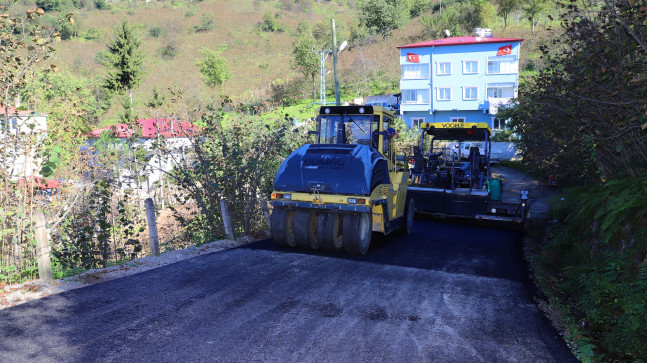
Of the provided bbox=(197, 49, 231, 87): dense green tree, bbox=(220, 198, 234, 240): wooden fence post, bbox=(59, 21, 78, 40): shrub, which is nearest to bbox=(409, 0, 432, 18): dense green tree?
bbox=(197, 49, 231, 87): dense green tree

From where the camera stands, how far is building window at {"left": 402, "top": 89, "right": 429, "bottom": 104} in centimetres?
5000

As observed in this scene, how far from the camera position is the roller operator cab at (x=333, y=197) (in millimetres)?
9281

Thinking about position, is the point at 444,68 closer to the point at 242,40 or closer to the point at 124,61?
the point at 124,61

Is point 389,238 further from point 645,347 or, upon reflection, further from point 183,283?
point 645,347

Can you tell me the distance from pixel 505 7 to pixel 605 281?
71.6 m

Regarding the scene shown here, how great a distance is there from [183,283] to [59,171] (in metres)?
6.31

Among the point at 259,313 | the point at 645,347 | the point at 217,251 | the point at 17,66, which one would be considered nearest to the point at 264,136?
the point at 217,251

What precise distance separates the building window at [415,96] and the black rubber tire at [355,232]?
42627mm

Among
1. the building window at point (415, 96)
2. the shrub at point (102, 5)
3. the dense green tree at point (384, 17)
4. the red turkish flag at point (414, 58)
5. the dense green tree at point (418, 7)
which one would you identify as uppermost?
the shrub at point (102, 5)

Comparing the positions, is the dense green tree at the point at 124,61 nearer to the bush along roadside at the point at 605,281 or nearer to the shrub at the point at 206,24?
the bush along roadside at the point at 605,281

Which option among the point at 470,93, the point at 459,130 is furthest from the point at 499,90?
the point at 459,130

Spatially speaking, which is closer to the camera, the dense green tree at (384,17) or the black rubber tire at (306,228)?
the black rubber tire at (306,228)

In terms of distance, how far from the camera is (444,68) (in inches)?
1946

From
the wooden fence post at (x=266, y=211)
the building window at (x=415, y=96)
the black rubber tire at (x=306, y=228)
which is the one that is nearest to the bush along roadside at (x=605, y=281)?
the black rubber tire at (x=306, y=228)
